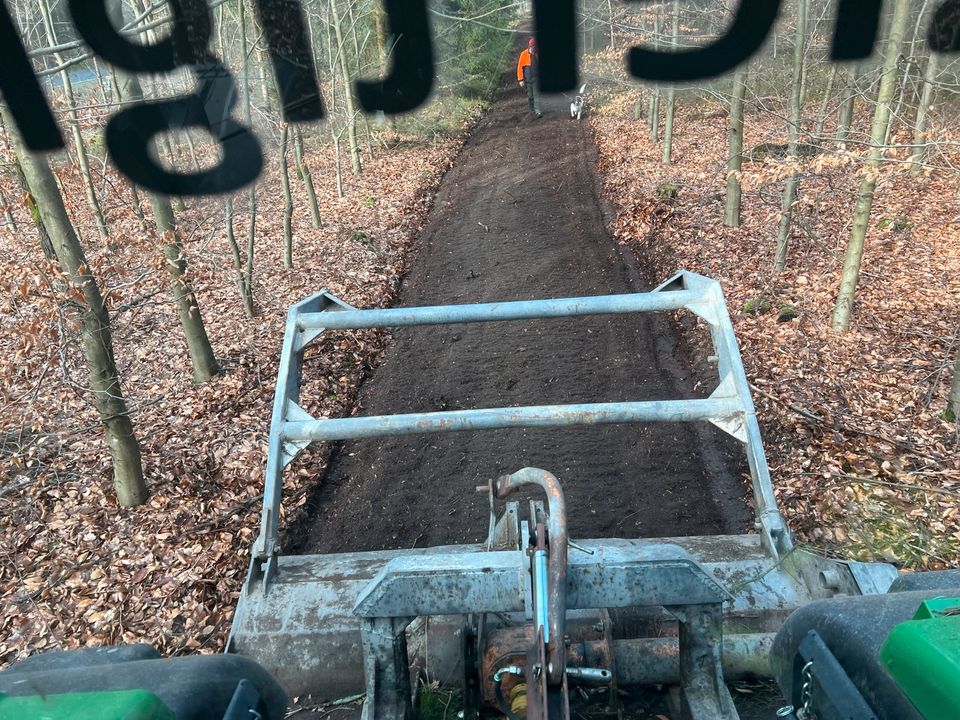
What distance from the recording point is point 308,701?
123 inches

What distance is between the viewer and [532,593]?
218 cm

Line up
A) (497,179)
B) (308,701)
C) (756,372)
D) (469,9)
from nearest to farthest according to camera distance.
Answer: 1. (308,701)
2. (756,372)
3. (497,179)
4. (469,9)

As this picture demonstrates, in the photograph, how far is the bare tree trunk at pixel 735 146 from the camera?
10.4 metres

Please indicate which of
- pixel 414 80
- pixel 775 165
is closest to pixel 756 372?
pixel 775 165

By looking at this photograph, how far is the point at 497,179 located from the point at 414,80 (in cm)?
1142

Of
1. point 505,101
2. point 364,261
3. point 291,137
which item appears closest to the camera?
point 364,261

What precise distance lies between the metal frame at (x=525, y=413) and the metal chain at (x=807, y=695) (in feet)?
4.76

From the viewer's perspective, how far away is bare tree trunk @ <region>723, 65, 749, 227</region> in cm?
1041

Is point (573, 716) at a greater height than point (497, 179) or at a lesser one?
greater

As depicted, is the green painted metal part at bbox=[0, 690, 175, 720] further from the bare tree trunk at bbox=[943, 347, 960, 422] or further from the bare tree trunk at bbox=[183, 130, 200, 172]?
the bare tree trunk at bbox=[183, 130, 200, 172]

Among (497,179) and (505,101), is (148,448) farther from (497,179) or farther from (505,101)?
(505,101)

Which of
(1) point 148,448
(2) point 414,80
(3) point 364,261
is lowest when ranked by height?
(3) point 364,261

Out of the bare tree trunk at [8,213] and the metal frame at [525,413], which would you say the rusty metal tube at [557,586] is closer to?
the metal frame at [525,413]

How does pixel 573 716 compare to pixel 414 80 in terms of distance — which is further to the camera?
pixel 414 80
